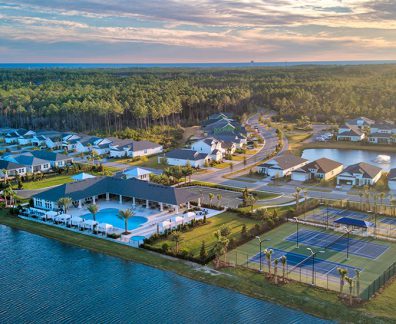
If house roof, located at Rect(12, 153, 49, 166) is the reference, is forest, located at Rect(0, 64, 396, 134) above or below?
above

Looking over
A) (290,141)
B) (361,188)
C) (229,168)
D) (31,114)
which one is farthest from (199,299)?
(31,114)

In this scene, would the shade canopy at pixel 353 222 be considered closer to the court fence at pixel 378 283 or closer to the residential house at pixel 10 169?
the court fence at pixel 378 283

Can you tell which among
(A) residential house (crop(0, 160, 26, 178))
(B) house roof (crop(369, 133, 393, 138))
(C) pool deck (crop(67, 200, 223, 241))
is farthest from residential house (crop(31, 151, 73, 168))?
(B) house roof (crop(369, 133, 393, 138))

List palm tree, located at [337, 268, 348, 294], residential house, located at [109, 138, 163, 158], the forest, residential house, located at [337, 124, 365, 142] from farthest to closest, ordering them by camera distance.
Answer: the forest < residential house, located at [337, 124, 365, 142] < residential house, located at [109, 138, 163, 158] < palm tree, located at [337, 268, 348, 294]

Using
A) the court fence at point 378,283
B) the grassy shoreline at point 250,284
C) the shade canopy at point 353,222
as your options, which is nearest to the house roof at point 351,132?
the shade canopy at point 353,222

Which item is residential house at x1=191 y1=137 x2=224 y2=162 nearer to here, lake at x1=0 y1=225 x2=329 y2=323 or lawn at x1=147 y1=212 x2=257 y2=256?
lawn at x1=147 y1=212 x2=257 y2=256

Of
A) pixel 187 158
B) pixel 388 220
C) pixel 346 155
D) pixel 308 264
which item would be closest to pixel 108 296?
pixel 308 264

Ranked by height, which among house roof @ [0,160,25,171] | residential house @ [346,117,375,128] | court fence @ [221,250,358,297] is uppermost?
residential house @ [346,117,375,128]
